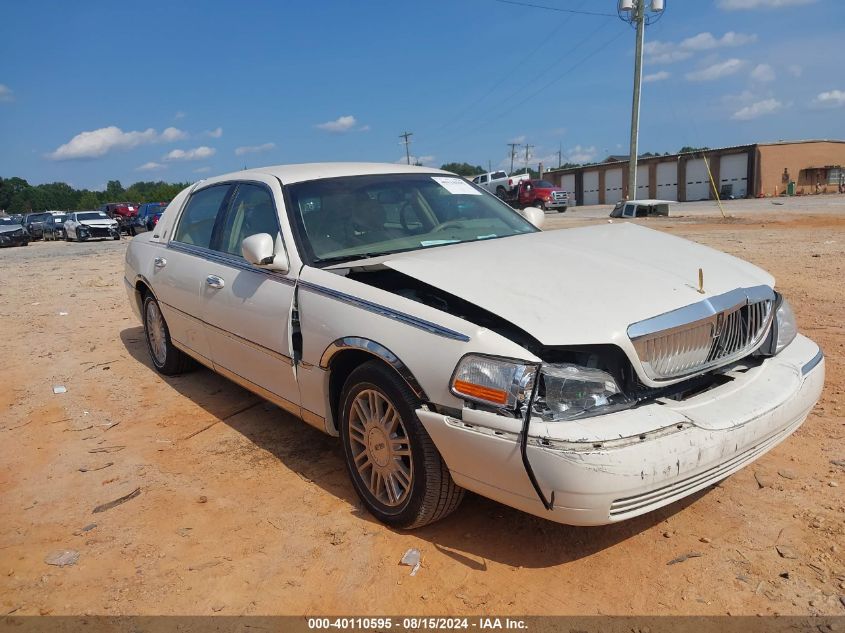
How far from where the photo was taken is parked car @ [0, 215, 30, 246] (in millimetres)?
31406

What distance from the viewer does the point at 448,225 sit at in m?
4.08

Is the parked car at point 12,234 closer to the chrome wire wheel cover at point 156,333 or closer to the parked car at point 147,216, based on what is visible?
the parked car at point 147,216

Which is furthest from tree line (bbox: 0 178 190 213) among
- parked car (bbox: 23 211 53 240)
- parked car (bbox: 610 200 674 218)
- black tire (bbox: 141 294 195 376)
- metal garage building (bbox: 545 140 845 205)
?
black tire (bbox: 141 294 195 376)

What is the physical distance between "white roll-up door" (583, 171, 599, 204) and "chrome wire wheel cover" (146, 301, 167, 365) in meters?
57.2

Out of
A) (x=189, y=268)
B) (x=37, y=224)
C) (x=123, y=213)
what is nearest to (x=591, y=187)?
(x=123, y=213)

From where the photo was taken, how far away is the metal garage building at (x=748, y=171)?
1785 inches

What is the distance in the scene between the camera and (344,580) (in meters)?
2.71

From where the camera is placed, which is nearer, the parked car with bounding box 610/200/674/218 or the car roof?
the car roof

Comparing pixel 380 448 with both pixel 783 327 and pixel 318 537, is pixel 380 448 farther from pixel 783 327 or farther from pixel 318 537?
pixel 783 327

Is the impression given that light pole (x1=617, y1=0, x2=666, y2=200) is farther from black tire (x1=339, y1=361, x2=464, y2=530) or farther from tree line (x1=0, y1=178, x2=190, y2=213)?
tree line (x1=0, y1=178, x2=190, y2=213)

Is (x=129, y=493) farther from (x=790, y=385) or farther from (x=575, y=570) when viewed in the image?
(x=790, y=385)

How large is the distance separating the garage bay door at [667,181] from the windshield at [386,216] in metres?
51.1

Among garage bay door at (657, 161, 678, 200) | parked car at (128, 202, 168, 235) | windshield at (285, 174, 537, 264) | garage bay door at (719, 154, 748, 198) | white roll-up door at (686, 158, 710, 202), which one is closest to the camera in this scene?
windshield at (285, 174, 537, 264)

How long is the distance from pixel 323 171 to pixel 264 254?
3.19 ft
